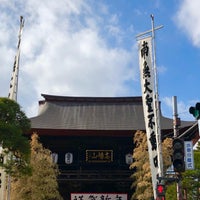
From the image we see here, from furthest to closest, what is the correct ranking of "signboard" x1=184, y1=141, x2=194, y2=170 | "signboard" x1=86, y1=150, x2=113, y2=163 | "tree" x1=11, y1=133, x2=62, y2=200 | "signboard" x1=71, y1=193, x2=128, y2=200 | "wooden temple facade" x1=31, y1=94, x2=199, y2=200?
1. "signboard" x1=86, y1=150, x2=113, y2=163
2. "wooden temple facade" x1=31, y1=94, x2=199, y2=200
3. "signboard" x1=71, y1=193, x2=128, y2=200
4. "tree" x1=11, y1=133, x2=62, y2=200
5. "signboard" x1=184, y1=141, x2=194, y2=170

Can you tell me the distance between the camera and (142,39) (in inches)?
746

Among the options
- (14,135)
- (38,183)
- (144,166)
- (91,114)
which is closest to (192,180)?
(144,166)

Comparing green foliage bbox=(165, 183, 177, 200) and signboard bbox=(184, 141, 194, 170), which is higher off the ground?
signboard bbox=(184, 141, 194, 170)

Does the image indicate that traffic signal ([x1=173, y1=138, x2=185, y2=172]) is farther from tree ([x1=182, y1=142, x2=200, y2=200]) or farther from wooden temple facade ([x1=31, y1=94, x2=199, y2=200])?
wooden temple facade ([x1=31, y1=94, x2=199, y2=200])

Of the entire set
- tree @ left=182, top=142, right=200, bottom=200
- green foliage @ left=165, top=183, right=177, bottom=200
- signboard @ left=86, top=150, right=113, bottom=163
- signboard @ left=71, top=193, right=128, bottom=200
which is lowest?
signboard @ left=71, top=193, right=128, bottom=200

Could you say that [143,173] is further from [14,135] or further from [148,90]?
[14,135]

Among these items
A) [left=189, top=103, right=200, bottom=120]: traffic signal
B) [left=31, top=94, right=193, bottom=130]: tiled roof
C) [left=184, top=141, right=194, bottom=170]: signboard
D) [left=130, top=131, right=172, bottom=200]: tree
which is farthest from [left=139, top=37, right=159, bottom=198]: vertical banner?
[left=31, top=94, right=193, bottom=130]: tiled roof

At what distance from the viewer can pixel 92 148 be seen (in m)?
30.9

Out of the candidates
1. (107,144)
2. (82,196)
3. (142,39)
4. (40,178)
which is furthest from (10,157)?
(107,144)

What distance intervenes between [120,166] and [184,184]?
40.2 ft

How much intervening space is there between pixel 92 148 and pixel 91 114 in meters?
4.60

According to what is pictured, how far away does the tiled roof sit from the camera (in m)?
31.4

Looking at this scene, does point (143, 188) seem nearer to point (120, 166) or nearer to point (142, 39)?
point (120, 166)

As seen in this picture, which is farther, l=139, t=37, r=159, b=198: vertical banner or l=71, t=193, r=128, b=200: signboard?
l=71, t=193, r=128, b=200: signboard
